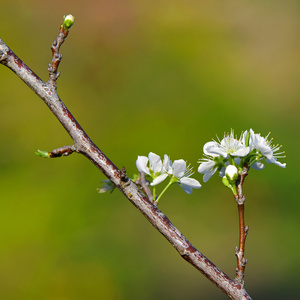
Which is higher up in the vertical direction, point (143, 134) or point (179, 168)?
point (143, 134)

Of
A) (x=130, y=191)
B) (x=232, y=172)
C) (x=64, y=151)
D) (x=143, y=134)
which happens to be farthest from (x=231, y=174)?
(x=143, y=134)

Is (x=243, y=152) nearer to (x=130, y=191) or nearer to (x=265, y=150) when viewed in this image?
(x=265, y=150)


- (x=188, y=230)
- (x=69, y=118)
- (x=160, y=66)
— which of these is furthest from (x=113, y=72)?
(x=69, y=118)

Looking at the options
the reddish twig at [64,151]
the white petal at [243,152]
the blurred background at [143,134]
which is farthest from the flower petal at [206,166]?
the blurred background at [143,134]

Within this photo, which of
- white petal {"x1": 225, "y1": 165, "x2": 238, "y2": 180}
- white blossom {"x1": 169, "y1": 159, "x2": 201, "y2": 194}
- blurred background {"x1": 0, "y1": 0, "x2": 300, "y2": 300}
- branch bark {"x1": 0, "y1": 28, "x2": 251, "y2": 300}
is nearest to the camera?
branch bark {"x1": 0, "y1": 28, "x2": 251, "y2": 300}

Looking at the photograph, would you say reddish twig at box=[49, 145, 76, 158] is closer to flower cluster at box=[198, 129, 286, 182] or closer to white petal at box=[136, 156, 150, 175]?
white petal at box=[136, 156, 150, 175]

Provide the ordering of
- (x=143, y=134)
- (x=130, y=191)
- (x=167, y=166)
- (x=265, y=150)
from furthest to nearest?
(x=143, y=134) → (x=167, y=166) → (x=265, y=150) → (x=130, y=191)

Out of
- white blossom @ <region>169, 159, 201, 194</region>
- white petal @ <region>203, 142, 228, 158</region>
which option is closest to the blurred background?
white blossom @ <region>169, 159, 201, 194</region>
